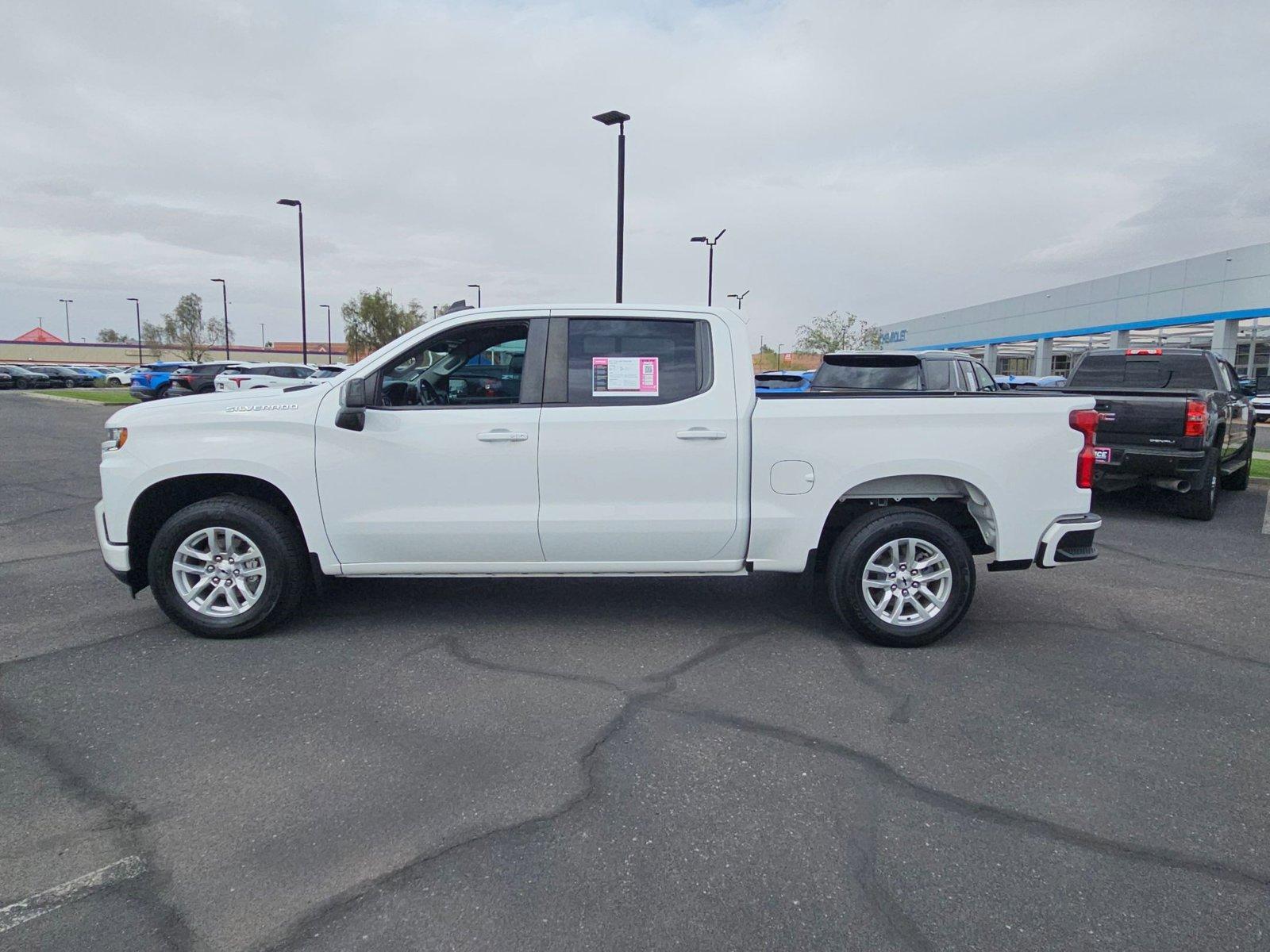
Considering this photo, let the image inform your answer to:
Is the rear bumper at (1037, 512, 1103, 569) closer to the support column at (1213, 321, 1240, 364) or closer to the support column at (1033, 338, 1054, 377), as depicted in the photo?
the support column at (1213, 321, 1240, 364)

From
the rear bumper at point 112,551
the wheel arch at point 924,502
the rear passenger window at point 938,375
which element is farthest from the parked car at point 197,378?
the wheel arch at point 924,502

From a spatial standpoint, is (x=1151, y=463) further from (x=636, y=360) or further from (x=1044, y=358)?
(x=1044, y=358)

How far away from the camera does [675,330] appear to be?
490 cm

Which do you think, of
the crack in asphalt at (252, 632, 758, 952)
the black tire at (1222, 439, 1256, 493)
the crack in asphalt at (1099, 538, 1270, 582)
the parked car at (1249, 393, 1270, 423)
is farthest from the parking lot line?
the parked car at (1249, 393, 1270, 423)

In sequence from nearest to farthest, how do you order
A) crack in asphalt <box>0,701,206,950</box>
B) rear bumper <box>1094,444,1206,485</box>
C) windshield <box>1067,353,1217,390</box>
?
1. crack in asphalt <box>0,701,206,950</box>
2. rear bumper <box>1094,444,1206,485</box>
3. windshield <box>1067,353,1217,390</box>

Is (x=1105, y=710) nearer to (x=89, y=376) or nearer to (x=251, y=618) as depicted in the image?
(x=251, y=618)

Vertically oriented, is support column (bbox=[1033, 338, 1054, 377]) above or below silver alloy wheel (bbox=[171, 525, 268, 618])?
above

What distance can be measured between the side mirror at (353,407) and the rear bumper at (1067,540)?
396cm

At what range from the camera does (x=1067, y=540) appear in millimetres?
4746

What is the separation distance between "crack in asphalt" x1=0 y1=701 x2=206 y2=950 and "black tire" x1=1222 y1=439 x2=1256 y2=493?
12.1 metres

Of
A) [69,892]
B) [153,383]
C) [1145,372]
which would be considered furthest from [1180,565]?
[153,383]

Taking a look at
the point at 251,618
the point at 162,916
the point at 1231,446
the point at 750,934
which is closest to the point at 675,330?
the point at 251,618

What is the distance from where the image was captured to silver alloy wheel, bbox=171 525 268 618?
4777 mm

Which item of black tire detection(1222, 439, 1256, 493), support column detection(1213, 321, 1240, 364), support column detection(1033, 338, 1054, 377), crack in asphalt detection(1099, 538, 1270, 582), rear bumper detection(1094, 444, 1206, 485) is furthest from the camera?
support column detection(1033, 338, 1054, 377)
